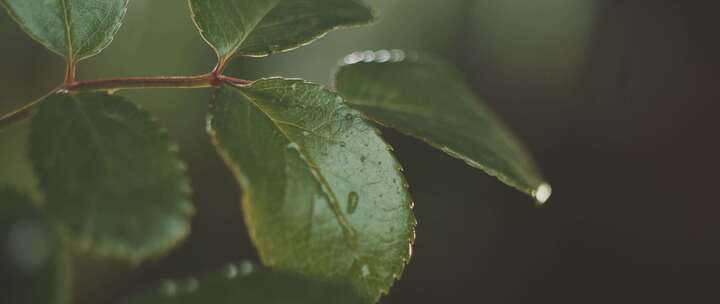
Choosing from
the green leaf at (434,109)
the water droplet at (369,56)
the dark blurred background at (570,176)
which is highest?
the water droplet at (369,56)

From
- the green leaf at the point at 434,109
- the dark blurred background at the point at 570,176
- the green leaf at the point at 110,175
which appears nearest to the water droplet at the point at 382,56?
the green leaf at the point at 434,109

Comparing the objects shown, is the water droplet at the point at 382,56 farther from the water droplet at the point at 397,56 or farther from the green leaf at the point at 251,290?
the green leaf at the point at 251,290

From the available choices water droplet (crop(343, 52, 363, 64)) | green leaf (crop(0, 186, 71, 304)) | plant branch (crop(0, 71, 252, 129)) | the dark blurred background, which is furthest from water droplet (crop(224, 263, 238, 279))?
the dark blurred background

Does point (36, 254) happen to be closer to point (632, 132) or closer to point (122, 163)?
point (122, 163)

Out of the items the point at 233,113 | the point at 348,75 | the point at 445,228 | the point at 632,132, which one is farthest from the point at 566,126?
the point at 233,113

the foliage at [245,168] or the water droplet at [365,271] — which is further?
the water droplet at [365,271]

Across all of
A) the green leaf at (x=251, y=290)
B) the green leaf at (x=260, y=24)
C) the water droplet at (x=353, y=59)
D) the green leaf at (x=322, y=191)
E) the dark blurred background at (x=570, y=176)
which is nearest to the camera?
the green leaf at (x=251, y=290)
